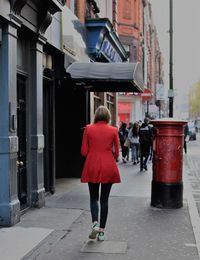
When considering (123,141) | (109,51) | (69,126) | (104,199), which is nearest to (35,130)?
(104,199)

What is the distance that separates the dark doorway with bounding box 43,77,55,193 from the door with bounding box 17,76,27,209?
172 cm

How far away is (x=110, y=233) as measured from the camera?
7461mm

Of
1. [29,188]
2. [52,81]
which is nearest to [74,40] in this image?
[52,81]

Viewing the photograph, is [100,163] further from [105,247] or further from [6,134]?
[6,134]

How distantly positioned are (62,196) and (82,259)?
5018 mm

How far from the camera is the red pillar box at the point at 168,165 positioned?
966cm

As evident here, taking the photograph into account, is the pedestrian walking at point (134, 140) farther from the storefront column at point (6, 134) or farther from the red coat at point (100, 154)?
the red coat at point (100, 154)

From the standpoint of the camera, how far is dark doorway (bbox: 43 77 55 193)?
35.8 feet

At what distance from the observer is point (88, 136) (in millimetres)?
7023

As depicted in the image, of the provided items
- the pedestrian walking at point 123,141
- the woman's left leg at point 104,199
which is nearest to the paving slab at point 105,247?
the woman's left leg at point 104,199

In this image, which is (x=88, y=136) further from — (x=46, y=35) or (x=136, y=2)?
(x=136, y=2)

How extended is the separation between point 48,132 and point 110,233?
4.07 metres

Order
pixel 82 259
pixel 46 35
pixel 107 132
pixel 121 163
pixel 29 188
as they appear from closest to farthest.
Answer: pixel 82 259 → pixel 107 132 → pixel 29 188 → pixel 46 35 → pixel 121 163

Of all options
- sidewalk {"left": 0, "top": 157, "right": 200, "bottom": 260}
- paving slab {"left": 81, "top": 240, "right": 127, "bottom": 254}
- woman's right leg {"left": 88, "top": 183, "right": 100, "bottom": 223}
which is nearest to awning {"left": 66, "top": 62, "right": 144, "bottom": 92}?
sidewalk {"left": 0, "top": 157, "right": 200, "bottom": 260}
